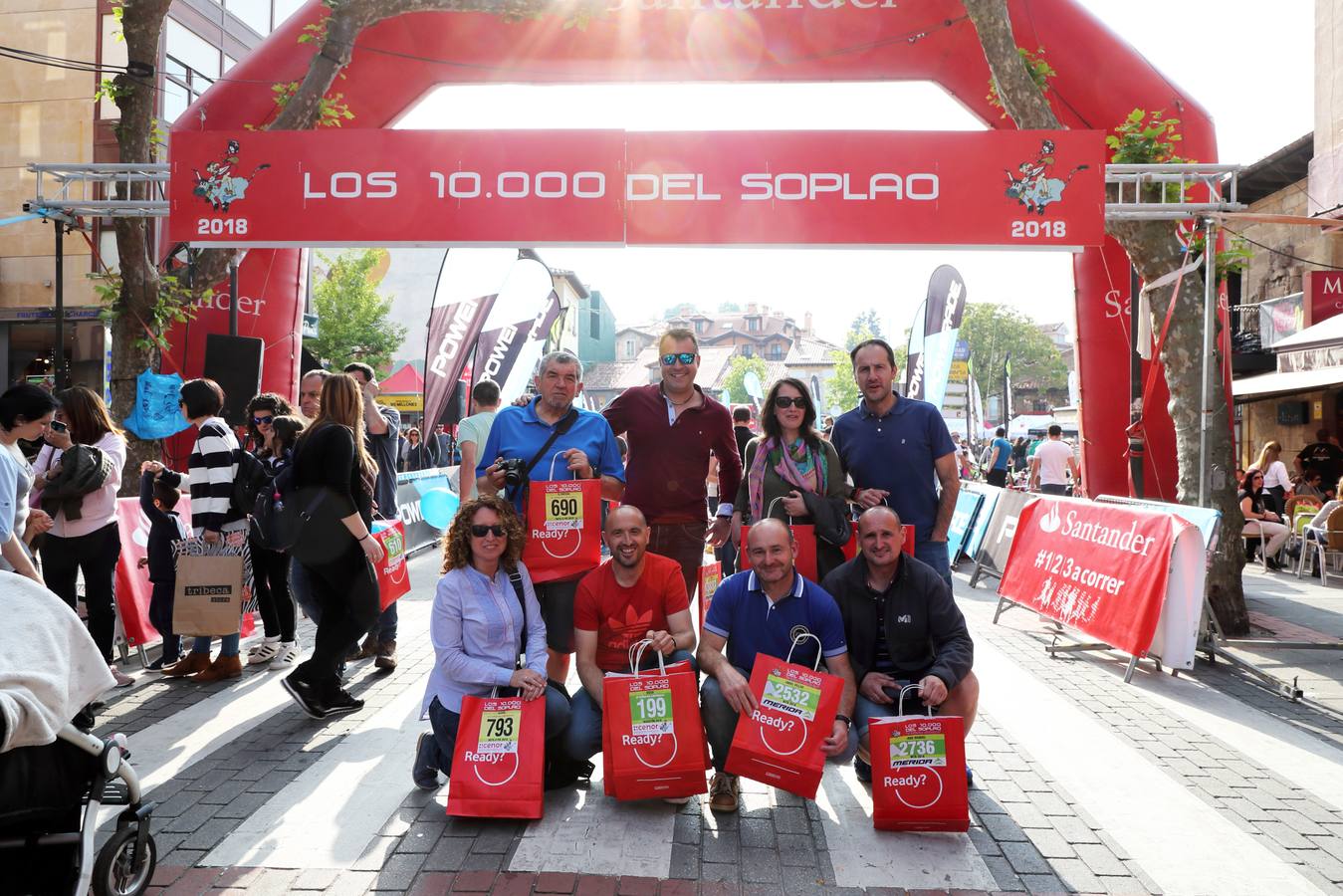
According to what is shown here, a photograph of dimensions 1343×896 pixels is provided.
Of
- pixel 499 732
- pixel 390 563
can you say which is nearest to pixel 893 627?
pixel 499 732

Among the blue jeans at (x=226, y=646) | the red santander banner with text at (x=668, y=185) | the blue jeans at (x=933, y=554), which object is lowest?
the blue jeans at (x=226, y=646)

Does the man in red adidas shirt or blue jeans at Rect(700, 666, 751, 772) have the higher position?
the man in red adidas shirt

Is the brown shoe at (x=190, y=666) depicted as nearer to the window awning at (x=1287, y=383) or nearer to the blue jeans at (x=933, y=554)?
the blue jeans at (x=933, y=554)

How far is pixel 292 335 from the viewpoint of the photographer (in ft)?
38.3

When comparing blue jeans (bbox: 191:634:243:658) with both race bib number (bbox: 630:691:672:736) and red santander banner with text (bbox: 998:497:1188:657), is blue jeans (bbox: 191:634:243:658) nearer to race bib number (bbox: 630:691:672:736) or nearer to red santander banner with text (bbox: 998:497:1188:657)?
race bib number (bbox: 630:691:672:736)

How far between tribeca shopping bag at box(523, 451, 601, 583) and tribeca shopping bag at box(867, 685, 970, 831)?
5.25 feet

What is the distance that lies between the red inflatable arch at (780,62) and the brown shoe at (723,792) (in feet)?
25.0

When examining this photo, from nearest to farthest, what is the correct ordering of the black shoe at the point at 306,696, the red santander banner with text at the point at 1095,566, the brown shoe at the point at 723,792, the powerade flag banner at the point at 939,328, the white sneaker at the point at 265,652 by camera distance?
the brown shoe at the point at 723,792, the black shoe at the point at 306,696, the red santander banner with text at the point at 1095,566, the white sneaker at the point at 265,652, the powerade flag banner at the point at 939,328

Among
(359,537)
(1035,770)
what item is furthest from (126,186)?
(1035,770)

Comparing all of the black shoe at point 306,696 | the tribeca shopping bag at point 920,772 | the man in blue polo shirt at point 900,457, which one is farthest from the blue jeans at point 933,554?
the black shoe at point 306,696

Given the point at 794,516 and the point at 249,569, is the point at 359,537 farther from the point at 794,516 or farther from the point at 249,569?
the point at 794,516

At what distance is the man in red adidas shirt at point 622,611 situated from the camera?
4.23 meters

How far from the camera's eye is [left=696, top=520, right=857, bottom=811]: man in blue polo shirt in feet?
13.3

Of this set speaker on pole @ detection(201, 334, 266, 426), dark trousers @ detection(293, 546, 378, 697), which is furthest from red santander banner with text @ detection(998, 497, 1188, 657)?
speaker on pole @ detection(201, 334, 266, 426)
